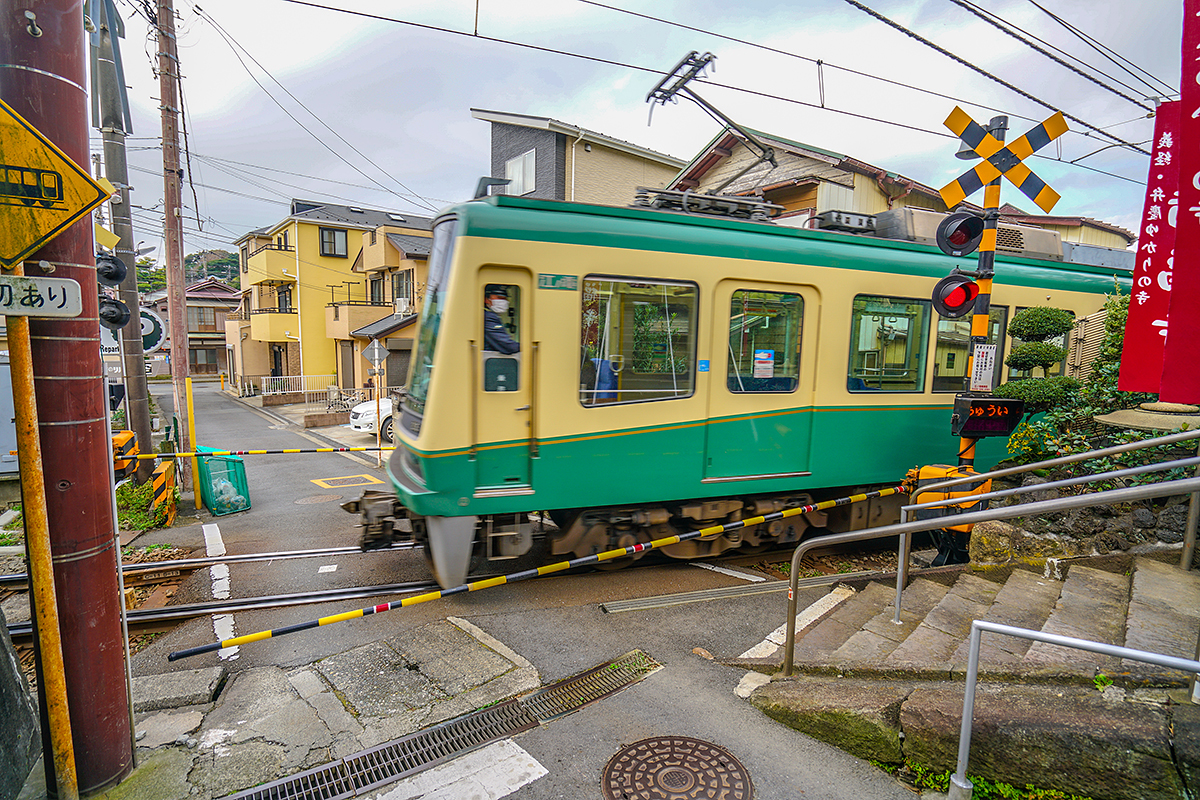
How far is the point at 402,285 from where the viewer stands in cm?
2652

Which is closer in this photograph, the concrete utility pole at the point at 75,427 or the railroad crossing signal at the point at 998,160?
the concrete utility pole at the point at 75,427

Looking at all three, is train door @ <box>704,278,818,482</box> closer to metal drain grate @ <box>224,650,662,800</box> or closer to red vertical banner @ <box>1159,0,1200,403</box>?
metal drain grate @ <box>224,650,662,800</box>

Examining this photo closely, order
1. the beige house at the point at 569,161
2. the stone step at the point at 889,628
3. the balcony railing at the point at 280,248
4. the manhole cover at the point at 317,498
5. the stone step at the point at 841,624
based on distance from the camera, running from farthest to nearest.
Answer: the balcony railing at the point at 280,248 → the beige house at the point at 569,161 → the manhole cover at the point at 317,498 → the stone step at the point at 841,624 → the stone step at the point at 889,628

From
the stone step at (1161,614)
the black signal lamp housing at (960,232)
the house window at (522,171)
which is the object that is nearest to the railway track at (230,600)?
the stone step at (1161,614)

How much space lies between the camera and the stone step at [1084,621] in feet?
10.9

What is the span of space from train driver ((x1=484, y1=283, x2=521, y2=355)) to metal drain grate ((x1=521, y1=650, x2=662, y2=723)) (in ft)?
8.47

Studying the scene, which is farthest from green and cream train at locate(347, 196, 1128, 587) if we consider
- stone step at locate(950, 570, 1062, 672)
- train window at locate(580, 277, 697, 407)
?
stone step at locate(950, 570, 1062, 672)

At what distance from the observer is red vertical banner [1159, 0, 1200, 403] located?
3.68 metres

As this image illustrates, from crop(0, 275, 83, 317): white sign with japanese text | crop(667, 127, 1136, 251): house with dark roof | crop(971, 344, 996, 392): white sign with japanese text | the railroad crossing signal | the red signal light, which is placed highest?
crop(667, 127, 1136, 251): house with dark roof

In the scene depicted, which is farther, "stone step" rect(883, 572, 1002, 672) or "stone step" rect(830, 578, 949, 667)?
"stone step" rect(830, 578, 949, 667)

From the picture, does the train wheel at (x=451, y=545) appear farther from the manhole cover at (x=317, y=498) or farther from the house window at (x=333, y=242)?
the house window at (x=333, y=242)

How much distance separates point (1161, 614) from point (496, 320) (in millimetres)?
4857

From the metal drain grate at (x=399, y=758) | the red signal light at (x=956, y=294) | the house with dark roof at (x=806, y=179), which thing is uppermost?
the house with dark roof at (x=806, y=179)

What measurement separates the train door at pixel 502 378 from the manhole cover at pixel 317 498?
18.3 feet
